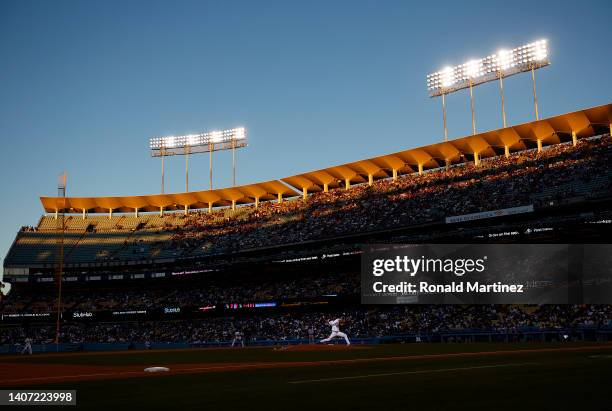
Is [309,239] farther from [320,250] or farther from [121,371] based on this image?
[121,371]

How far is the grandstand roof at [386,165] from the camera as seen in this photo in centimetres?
5019

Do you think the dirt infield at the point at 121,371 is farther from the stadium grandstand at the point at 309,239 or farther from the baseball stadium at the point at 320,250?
the stadium grandstand at the point at 309,239

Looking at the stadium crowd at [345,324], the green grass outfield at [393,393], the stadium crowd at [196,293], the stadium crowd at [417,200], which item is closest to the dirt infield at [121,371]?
the green grass outfield at [393,393]

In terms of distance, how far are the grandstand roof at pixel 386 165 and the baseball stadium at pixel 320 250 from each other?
203 millimetres

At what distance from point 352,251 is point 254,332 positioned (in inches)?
466

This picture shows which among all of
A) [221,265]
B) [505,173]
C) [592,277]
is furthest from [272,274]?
[592,277]

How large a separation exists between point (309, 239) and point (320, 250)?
229cm

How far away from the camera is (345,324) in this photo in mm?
49312

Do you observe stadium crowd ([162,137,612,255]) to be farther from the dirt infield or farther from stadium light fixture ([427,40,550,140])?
the dirt infield

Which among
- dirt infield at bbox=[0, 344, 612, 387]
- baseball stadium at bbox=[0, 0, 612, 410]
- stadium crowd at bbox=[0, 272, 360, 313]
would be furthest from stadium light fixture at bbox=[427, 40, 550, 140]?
dirt infield at bbox=[0, 344, 612, 387]

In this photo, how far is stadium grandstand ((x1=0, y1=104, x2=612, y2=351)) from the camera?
42750mm

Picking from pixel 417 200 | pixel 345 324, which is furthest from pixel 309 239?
pixel 417 200

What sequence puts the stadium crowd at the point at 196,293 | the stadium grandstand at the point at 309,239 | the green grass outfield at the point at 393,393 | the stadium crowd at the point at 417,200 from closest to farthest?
the green grass outfield at the point at 393,393 < the stadium grandstand at the point at 309,239 < the stadium crowd at the point at 417,200 < the stadium crowd at the point at 196,293

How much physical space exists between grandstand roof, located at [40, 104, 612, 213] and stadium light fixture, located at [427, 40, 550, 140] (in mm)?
1892
